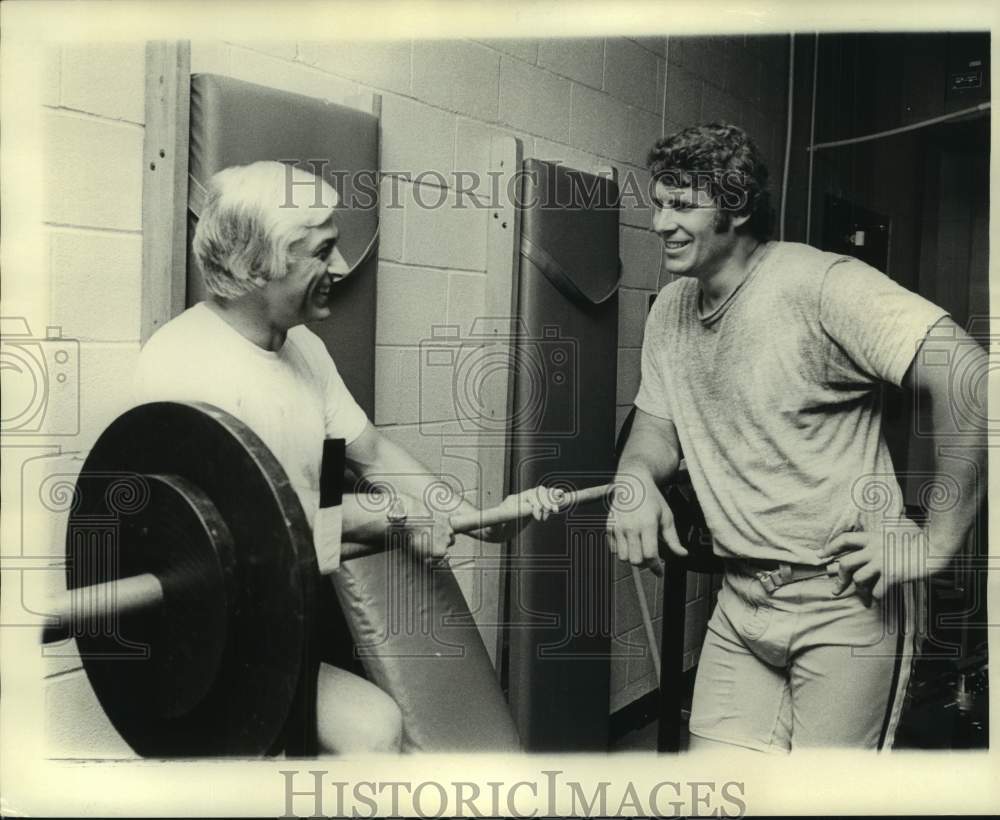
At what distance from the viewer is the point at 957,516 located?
1.63 meters

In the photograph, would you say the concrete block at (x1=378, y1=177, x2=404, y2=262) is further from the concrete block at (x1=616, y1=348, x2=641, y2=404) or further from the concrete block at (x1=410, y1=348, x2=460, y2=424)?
the concrete block at (x1=616, y1=348, x2=641, y2=404)

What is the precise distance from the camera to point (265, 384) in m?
1.44

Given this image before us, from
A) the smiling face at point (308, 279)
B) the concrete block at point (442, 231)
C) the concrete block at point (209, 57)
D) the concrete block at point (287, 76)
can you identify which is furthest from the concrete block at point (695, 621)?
the concrete block at point (209, 57)

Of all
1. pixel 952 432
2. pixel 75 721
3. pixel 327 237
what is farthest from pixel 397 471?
pixel 952 432

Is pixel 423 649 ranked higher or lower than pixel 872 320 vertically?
lower

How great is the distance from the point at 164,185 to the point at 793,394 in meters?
1.02

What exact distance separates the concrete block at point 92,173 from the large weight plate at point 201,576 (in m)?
0.29

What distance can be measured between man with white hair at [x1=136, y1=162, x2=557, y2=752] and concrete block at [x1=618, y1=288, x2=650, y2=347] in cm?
43

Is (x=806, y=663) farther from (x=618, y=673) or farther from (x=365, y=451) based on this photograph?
(x=365, y=451)

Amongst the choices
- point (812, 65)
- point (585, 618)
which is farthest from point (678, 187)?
point (585, 618)

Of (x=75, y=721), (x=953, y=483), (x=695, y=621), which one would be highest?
(x=953, y=483)

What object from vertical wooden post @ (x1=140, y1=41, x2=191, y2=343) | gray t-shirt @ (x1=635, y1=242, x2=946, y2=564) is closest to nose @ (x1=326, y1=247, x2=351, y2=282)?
vertical wooden post @ (x1=140, y1=41, x2=191, y2=343)

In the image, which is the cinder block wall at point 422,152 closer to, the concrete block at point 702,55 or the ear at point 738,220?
the concrete block at point 702,55

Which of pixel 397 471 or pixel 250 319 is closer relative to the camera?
pixel 250 319
